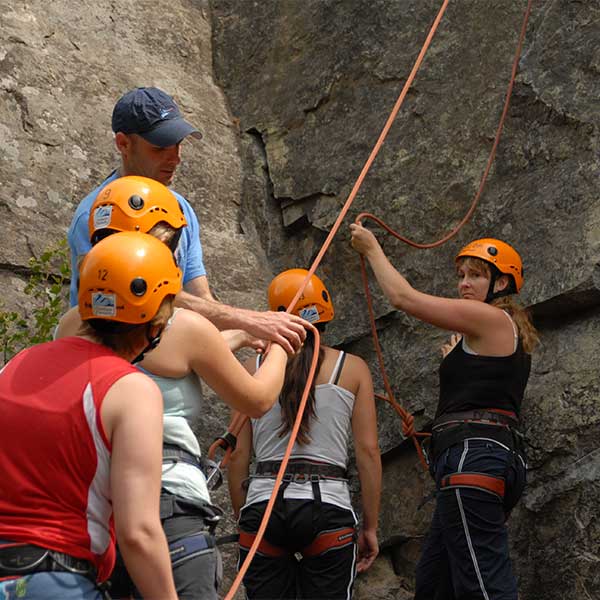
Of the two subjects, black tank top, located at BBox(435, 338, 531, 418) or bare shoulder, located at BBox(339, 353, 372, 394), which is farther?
bare shoulder, located at BBox(339, 353, 372, 394)

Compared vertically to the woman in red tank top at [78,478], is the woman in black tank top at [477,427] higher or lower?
lower

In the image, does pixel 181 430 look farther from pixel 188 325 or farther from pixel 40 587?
pixel 40 587

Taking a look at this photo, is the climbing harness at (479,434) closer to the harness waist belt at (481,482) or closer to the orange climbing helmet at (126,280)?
the harness waist belt at (481,482)

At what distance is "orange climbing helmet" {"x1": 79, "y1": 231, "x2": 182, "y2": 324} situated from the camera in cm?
244

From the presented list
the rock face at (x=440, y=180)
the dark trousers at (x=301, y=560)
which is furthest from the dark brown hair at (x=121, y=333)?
the rock face at (x=440, y=180)

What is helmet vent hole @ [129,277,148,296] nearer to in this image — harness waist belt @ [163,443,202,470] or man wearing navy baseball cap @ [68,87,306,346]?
harness waist belt @ [163,443,202,470]

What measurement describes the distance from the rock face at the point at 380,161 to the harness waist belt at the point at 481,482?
31.0 inches

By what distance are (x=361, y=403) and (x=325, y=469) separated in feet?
1.32

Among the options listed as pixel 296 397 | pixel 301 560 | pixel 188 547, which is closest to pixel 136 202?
pixel 188 547

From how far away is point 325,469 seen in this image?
4500 mm

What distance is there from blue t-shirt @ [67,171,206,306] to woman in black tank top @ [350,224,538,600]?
1.27 meters

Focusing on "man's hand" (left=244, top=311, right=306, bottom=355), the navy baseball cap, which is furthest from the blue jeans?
the navy baseball cap

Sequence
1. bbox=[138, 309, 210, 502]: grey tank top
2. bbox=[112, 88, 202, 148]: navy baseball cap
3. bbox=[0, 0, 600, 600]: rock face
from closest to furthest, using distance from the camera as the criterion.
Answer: bbox=[138, 309, 210, 502]: grey tank top, bbox=[112, 88, 202, 148]: navy baseball cap, bbox=[0, 0, 600, 600]: rock face

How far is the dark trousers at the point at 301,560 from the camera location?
437cm
